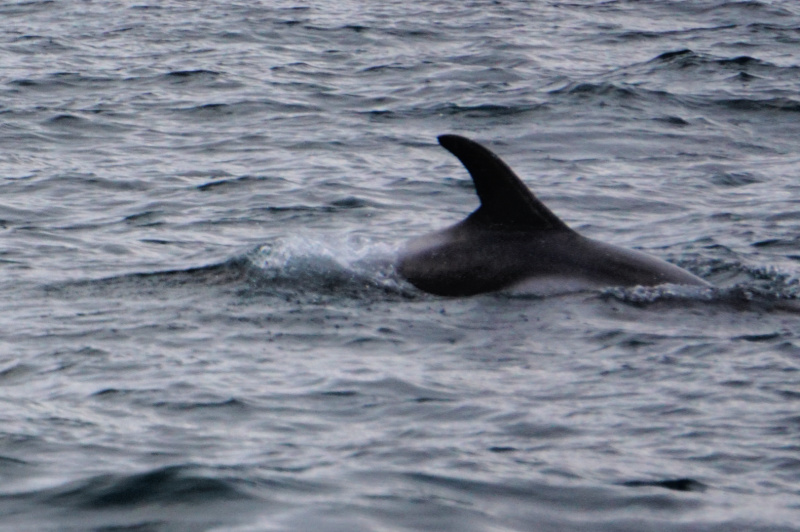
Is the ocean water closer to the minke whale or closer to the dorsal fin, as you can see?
the minke whale

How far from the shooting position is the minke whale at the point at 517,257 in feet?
31.9

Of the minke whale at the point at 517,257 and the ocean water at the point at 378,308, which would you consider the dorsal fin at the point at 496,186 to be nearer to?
the minke whale at the point at 517,257

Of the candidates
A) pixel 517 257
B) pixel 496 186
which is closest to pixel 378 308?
pixel 517 257

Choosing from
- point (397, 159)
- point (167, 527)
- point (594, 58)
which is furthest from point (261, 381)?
point (594, 58)

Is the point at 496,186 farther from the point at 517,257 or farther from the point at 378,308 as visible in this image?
the point at 378,308

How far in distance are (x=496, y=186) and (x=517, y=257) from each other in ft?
1.78

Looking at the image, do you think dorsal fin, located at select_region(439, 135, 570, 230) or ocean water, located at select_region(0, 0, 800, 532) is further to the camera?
dorsal fin, located at select_region(439, 135, 570, 230)

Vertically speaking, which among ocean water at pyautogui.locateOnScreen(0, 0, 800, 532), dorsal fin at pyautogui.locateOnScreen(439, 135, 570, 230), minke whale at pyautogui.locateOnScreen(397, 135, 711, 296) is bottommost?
ocean water at pyautogui.locateOnScreen(0, 0, 800, 532)

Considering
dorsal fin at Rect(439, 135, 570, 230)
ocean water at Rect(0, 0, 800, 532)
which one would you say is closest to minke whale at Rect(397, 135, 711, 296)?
dorsal fin at Rect(439, 135, 570, 230)

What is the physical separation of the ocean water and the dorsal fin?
601 mm

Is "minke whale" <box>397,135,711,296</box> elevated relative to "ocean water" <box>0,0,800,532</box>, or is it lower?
elevated

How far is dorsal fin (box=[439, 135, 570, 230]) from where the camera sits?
31.6 feet

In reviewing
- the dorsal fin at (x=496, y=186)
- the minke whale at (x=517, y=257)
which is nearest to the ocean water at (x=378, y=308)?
the minke whale at (x=517, y=257)

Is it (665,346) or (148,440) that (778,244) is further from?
Answer: (148,440)
